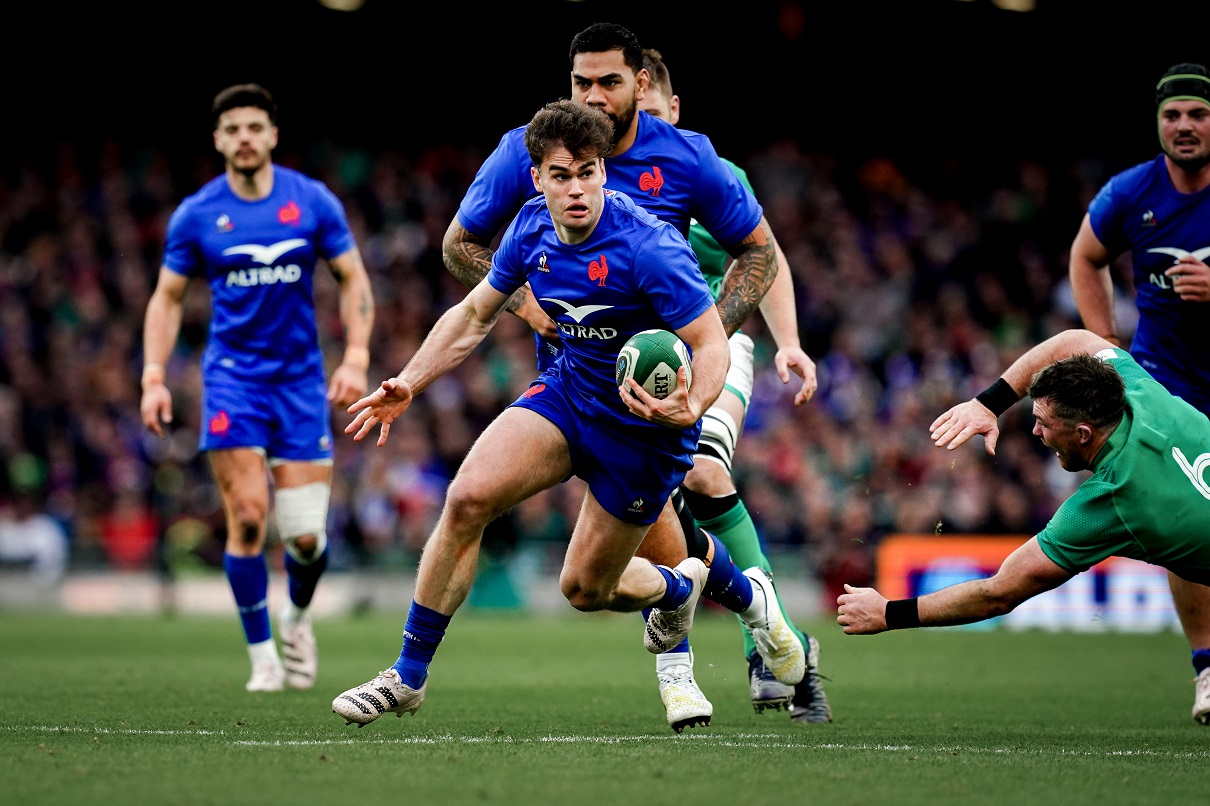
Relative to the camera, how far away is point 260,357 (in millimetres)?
8711

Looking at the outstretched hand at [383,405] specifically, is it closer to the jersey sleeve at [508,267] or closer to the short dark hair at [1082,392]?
the jersey sleeve at [508,267]

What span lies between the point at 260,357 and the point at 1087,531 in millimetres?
4846

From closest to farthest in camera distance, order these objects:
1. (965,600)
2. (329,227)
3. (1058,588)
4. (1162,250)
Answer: (965,600)
(1162,250)
(329,227)
(1058,588)

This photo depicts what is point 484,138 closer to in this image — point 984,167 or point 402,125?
point 402,125

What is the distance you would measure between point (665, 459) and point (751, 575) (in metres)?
1.25

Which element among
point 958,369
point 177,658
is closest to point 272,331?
point 177,658

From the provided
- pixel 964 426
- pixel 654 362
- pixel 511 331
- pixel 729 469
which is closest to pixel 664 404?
pixel 654 362

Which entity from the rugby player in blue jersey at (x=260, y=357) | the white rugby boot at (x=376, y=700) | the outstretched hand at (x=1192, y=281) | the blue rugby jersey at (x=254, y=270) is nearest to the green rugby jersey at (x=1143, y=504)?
the outstretched hand at (x=1192, y=281)

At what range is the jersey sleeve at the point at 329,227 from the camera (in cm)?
891

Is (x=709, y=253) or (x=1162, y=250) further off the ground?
(x=709, y=253)

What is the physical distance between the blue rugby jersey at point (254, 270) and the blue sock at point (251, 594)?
1.02m

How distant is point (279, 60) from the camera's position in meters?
25.5

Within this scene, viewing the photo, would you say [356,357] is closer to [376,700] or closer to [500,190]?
[500,190]

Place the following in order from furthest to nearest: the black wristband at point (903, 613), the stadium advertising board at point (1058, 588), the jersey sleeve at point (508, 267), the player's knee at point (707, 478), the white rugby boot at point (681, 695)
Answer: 1. the stadium advertising board at point (1058, 588)
2. the player's knee at point (707, 478)
3. the white rugby boot at point (681, 695)
4. the jersey sleeve at point (508, 267)
5. the black wristband at point (903, 613)
